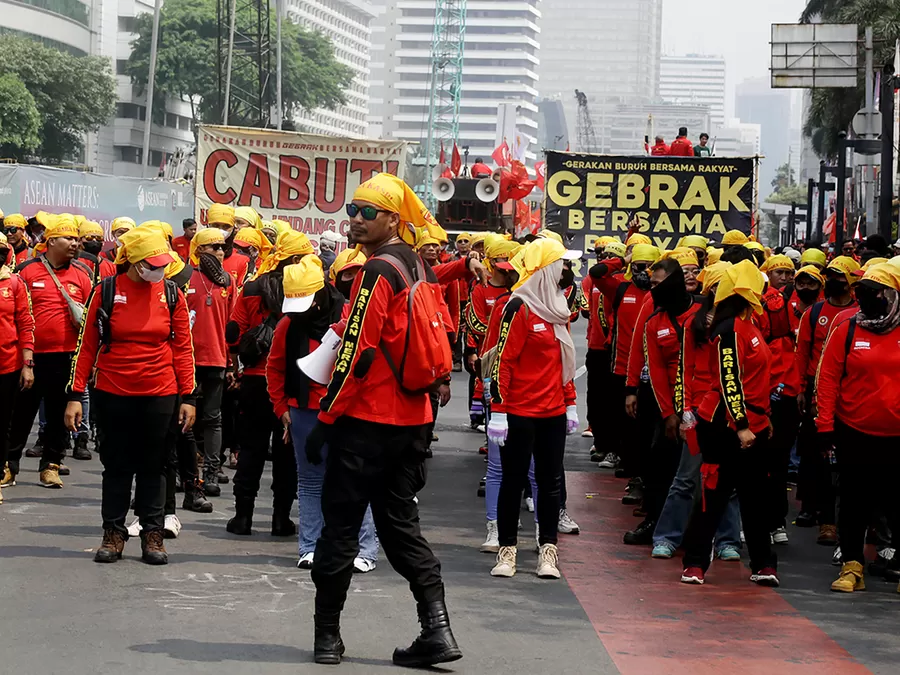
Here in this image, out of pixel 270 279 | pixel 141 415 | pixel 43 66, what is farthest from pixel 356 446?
pixel 43 66

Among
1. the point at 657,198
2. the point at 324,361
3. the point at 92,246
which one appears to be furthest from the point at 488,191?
the point at 324,361

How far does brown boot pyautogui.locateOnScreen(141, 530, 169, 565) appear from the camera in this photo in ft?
28.7

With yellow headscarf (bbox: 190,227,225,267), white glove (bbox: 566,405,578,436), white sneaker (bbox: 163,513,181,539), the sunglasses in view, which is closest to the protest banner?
yellow headscarf (bbox: 190,227,225,267)

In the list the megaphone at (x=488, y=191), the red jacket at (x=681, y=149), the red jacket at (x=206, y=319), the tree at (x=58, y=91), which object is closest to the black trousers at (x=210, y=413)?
the red jacket at (x=206, y=319)

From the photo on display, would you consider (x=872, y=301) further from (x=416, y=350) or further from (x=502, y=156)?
(x=502, y=156)

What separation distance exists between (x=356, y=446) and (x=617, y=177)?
1729 centimetres

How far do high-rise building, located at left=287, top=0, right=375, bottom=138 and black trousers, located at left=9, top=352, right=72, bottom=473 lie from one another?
14720cm

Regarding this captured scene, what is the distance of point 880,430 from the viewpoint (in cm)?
882

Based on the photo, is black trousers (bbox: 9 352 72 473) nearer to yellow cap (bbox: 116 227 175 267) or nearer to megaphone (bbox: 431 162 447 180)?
yellow cap (bbox: 116 227 175 267)

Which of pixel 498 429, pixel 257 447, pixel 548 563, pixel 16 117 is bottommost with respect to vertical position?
pixel 548 563

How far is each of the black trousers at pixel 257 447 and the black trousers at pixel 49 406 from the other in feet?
7.75

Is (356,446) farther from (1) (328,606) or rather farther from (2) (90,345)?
(2) (90,345)

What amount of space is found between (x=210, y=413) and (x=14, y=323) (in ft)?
5.22

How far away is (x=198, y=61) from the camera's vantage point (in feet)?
318
